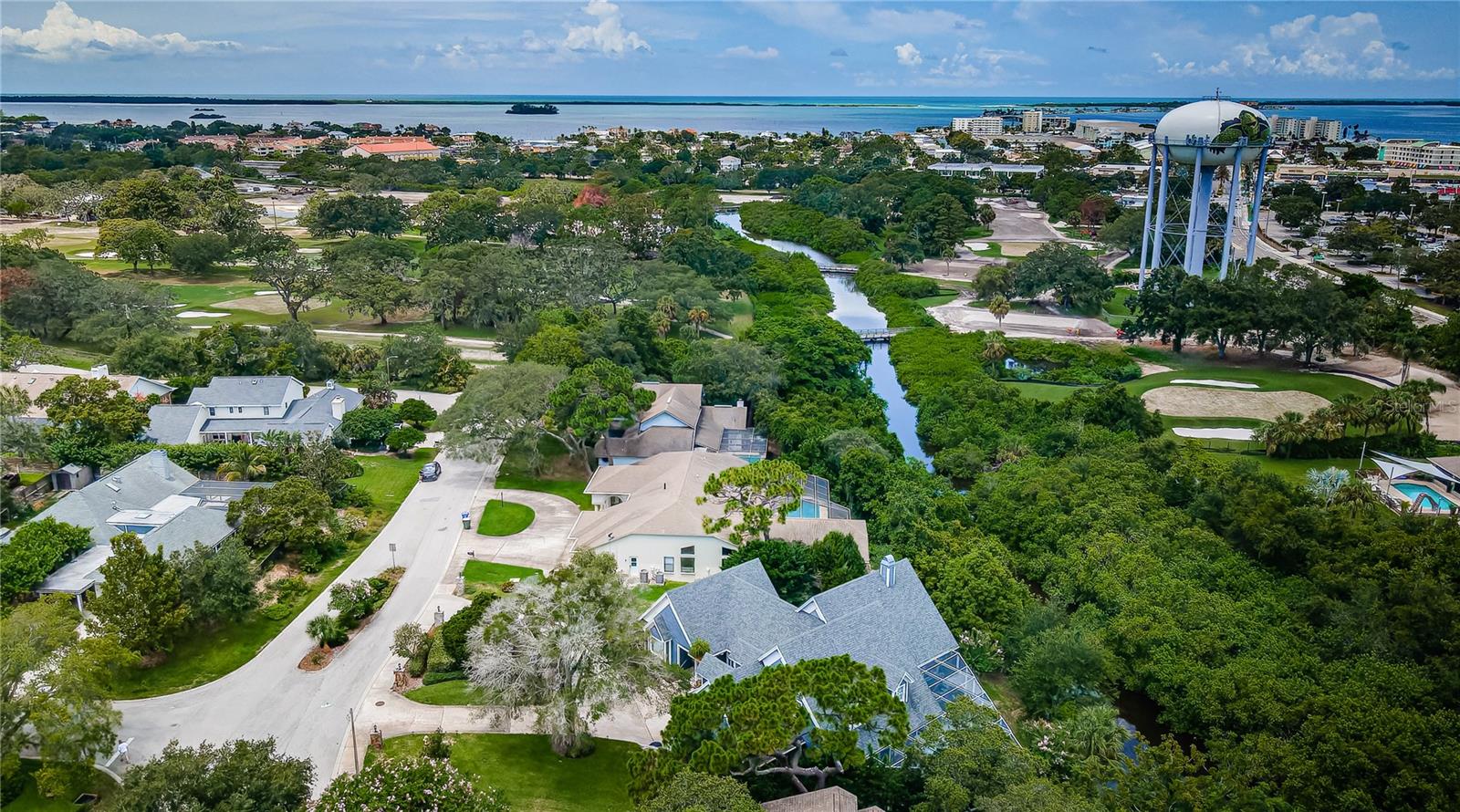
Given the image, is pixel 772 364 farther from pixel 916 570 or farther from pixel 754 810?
pixel 754 810

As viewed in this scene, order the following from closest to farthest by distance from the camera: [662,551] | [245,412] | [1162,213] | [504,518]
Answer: [662,551] → [504,518] → [245,412] → [1162,213]

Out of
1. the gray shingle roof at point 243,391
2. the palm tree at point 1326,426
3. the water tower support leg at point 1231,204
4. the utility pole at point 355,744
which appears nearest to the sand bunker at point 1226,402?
the palm tree at point 1326,426

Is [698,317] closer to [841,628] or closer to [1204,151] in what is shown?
[1204,151]

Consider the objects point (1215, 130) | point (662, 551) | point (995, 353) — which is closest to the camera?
point (662, 551)

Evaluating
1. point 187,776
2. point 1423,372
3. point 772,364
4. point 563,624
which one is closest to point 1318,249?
point 1423,372

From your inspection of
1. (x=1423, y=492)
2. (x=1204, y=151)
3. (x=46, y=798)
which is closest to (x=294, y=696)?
(x=46, y=798)

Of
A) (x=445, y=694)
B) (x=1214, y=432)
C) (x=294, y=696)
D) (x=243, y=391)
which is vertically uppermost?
(x=243, y=391)

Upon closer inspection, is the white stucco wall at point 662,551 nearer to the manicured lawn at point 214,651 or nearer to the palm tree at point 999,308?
the manicured lawn at point 214,651
